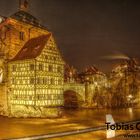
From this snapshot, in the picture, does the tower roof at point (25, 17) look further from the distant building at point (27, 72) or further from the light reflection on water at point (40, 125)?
the light reflection on water at point (40, 125)

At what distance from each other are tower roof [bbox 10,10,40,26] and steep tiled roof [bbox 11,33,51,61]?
10.6ft

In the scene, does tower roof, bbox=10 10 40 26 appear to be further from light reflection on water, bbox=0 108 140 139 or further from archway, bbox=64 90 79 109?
archway, bbox=64 90 79 109

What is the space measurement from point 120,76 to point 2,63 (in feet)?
97.8

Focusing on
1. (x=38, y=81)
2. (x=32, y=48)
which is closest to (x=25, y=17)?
(x=32, y=48)

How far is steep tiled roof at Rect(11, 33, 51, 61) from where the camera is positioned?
27.7m

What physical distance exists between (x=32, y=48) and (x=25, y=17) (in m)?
6.27

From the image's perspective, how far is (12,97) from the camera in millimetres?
28797

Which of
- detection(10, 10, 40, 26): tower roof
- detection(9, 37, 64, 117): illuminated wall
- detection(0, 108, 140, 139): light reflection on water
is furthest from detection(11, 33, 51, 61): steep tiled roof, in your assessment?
detection(0, 108, 140, 139): light reflection on water

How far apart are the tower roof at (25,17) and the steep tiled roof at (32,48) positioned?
3223mm

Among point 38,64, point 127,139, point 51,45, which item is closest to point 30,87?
point 38,64

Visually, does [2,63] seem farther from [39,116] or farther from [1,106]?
[39,116]

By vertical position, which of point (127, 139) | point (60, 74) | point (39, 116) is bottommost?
point (39, 116)

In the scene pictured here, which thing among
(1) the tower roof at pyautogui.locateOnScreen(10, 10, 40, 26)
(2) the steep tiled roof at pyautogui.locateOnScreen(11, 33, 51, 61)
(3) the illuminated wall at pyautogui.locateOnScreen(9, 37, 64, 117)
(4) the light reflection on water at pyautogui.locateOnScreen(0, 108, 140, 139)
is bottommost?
(4) the light reflection on water at pyautogui.locateOnScreen(0, 108, 140, 139)

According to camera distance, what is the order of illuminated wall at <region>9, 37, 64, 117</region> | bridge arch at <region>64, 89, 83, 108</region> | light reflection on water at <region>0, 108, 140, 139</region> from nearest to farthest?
light reflection on water at <region>0, 108, 140, 139</region> < illuminated wall at <region>9, 37, 64, 117</region> < bridge arch at <region>64, 89, 83, 108</region>
